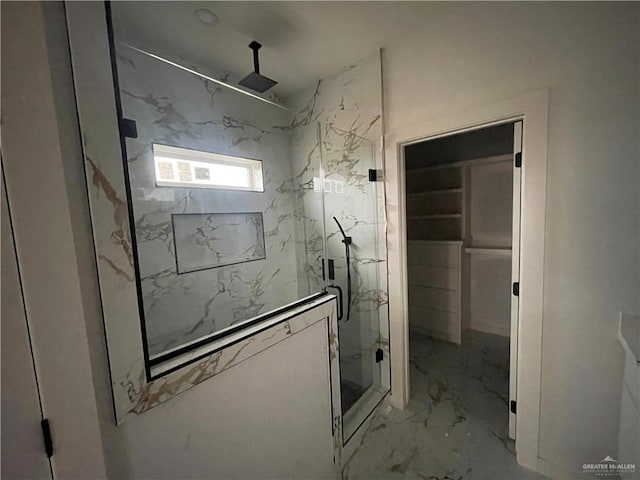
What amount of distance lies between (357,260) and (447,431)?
139cm

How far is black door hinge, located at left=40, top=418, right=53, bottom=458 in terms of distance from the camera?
2.17 ft

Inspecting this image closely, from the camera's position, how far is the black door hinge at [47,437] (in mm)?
661

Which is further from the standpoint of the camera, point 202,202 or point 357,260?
point 357,260

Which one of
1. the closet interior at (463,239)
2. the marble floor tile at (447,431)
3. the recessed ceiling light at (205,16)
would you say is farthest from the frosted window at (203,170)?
the marble floor tile at (447,431)

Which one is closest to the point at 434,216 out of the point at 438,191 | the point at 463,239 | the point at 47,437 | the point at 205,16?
the point at 438,191

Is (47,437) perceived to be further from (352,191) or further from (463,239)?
(463,239)

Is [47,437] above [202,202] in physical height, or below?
below

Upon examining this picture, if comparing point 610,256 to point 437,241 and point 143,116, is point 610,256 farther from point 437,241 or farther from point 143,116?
point 143,116

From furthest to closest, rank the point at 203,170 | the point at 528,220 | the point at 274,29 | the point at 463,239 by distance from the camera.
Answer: the point at 463,239 < the point at 203,170 < the point at 274,29 < the point at 528,220

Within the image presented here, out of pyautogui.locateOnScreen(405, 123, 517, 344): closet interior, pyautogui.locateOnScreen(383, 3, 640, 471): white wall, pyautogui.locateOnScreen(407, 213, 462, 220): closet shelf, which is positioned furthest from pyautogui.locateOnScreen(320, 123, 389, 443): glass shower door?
pyautogui.locateOnScreen(407, 213, 462, 220): closet shelf

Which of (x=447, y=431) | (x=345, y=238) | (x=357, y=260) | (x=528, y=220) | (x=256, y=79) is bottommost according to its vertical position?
(x=447, y=431)

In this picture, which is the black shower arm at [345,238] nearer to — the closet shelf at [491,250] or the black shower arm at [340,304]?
the black shower arm at [340,304]

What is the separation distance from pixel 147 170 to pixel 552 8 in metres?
2.47

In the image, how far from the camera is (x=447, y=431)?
1.79 meters
